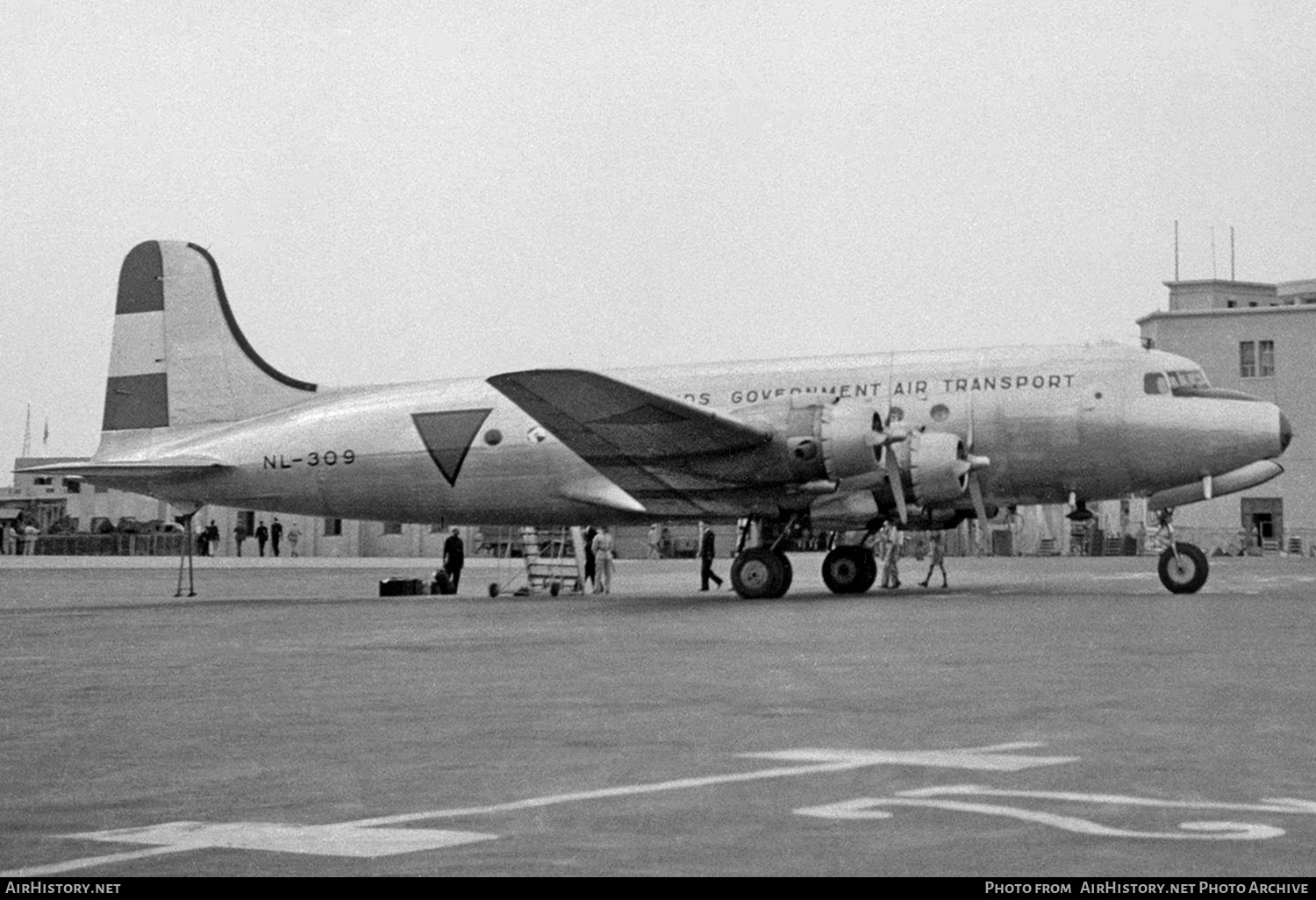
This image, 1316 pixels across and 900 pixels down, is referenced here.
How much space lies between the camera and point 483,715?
1243 cm

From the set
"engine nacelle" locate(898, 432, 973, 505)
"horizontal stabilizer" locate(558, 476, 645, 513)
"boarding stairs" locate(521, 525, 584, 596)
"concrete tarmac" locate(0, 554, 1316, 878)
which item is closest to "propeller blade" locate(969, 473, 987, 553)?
"engine nacelle" locate(898, 432, 973, 505)

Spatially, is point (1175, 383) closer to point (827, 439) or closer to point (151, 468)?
point (827, 439)

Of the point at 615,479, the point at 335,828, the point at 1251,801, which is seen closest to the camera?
the point at 335,828

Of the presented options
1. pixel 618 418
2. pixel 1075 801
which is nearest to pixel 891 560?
pixel 618 418

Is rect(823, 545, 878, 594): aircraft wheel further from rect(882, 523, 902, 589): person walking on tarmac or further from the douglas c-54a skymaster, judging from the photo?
rect(882, 523, 902, 589): person walking on tarmac

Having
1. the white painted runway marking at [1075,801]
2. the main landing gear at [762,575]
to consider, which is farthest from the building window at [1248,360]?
the white painted runway marking at [1075,801]

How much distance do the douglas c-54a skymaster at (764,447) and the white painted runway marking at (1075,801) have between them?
20.3 metres

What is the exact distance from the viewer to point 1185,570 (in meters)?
30.9

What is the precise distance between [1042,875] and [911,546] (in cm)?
7899

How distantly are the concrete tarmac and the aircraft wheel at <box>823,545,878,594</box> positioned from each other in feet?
32.3

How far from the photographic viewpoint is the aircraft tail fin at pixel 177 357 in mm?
37906
